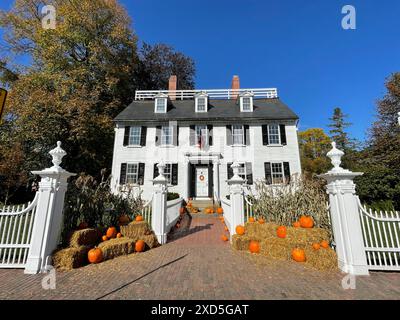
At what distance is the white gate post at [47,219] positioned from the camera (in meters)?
4.04

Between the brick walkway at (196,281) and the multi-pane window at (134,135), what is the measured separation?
11.2 m

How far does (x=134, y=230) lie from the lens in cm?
557

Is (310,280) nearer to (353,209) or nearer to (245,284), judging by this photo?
(245,284)

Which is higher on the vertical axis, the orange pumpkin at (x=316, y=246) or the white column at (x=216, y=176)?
the white column at (x=216, y=176)

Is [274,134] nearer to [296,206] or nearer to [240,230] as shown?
[296,206]

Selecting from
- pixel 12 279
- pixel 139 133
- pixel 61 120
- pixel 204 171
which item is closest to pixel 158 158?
pixel 139 133

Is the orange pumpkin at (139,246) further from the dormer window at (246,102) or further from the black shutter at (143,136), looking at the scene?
the dormer window at (246,102)

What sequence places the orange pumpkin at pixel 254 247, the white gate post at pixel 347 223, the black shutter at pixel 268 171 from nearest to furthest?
the white gate post at pixel 347 223 < the orange pumpkin at pixel 254 247 < the black shutter at pixel 268 171

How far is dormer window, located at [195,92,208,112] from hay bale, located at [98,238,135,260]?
13.0 m

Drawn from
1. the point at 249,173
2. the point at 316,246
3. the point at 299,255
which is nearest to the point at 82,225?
the point at 299,255

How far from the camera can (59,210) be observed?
4.43m

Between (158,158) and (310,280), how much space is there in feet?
40.7

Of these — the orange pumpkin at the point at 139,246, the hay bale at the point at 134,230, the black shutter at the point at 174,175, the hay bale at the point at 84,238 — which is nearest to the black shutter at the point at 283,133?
the black shutter at the point at 174,175

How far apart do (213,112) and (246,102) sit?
2.77m
